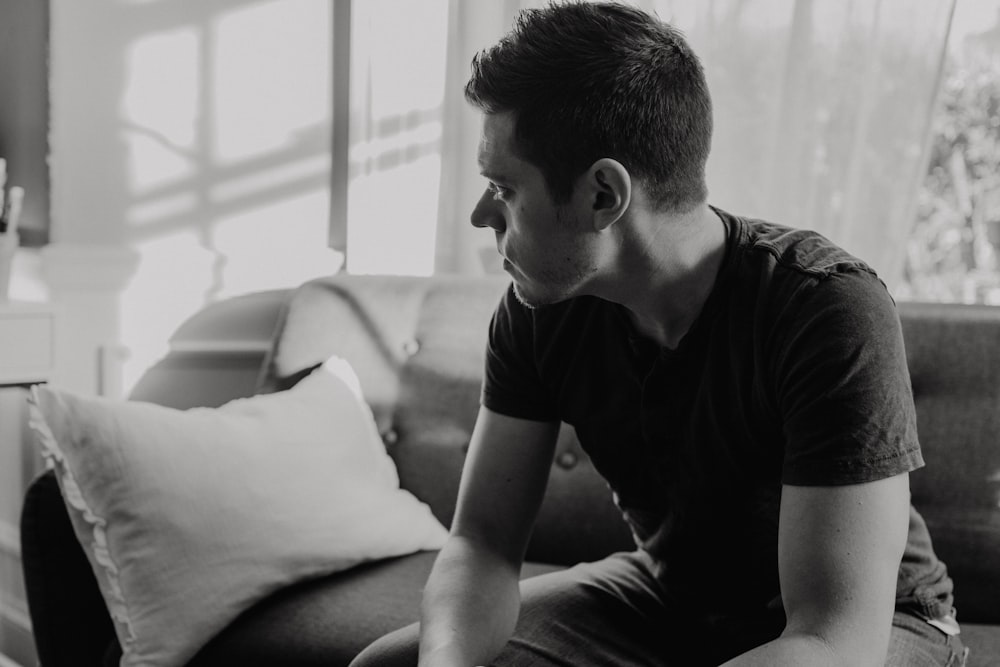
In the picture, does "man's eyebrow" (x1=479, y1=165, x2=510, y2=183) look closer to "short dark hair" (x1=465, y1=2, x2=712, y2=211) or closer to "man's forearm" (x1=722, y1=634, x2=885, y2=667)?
"short dark hair" (x1=465, y1=2, x2=712, y2=211)

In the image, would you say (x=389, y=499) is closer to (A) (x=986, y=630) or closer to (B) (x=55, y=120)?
(A) (x=986, y=630)

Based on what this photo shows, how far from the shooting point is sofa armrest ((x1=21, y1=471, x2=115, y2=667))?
145 centimetres

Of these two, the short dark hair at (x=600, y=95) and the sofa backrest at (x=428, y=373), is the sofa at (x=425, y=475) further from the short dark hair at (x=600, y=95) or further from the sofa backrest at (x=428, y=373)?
the short dark hair at (x=600, y=95)

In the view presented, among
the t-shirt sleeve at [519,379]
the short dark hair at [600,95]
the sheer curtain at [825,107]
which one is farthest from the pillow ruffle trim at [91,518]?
the sheer curtain at [825,107]

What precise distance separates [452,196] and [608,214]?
55.3 inches

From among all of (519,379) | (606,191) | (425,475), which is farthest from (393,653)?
(425,475)

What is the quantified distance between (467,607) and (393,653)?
99mm

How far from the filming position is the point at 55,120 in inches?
94.0

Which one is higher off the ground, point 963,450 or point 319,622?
point 963,450

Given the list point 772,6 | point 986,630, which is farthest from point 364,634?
point 772,6

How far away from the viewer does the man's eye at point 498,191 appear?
1.16 meters

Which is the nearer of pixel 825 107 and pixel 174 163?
pixel 825 107

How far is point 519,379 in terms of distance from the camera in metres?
1.29

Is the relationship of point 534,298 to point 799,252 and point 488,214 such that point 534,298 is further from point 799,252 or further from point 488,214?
point 799,252
